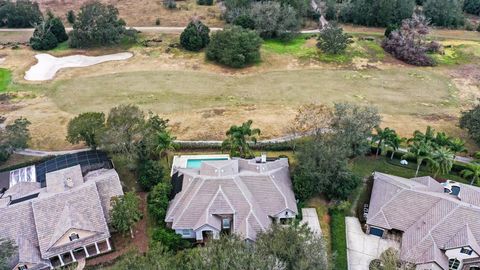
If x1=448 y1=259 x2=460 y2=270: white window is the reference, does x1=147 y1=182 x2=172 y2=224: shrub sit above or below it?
above

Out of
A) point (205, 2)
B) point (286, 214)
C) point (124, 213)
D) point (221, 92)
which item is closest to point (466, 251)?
point (286, 214)

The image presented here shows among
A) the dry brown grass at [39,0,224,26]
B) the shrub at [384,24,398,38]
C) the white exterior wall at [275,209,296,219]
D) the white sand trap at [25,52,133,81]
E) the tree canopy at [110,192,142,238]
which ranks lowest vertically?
the white exterior wall at [275,209,296,219]

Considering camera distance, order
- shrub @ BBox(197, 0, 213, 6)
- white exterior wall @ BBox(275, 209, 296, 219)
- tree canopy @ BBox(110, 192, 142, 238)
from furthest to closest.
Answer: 1. shrub @ BBox(197, 0, 213, 6)
2. white exterior wall @ BBox(275, 209, 296, 219)
3. tree canopy @ BBox(110, 192, 142, 238)

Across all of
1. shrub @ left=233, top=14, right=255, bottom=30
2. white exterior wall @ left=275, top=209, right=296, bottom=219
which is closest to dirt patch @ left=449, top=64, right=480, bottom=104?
shrub @ left=233, top=14, right=255, bottom=30

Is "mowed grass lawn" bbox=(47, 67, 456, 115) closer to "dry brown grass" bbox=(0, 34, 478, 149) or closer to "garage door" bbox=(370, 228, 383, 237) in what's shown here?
"dry brown grass" bbox=(0, 34, 478, 149)

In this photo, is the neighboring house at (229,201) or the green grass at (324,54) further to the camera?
the green grass at (324,54)

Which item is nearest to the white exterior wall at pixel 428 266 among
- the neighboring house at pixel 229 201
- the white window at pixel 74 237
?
the neighboring house at pixel 229 201

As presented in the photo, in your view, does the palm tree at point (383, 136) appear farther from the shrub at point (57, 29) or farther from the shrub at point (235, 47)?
the shrub at point (57, 29)

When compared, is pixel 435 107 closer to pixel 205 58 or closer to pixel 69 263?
pixel 205 58
